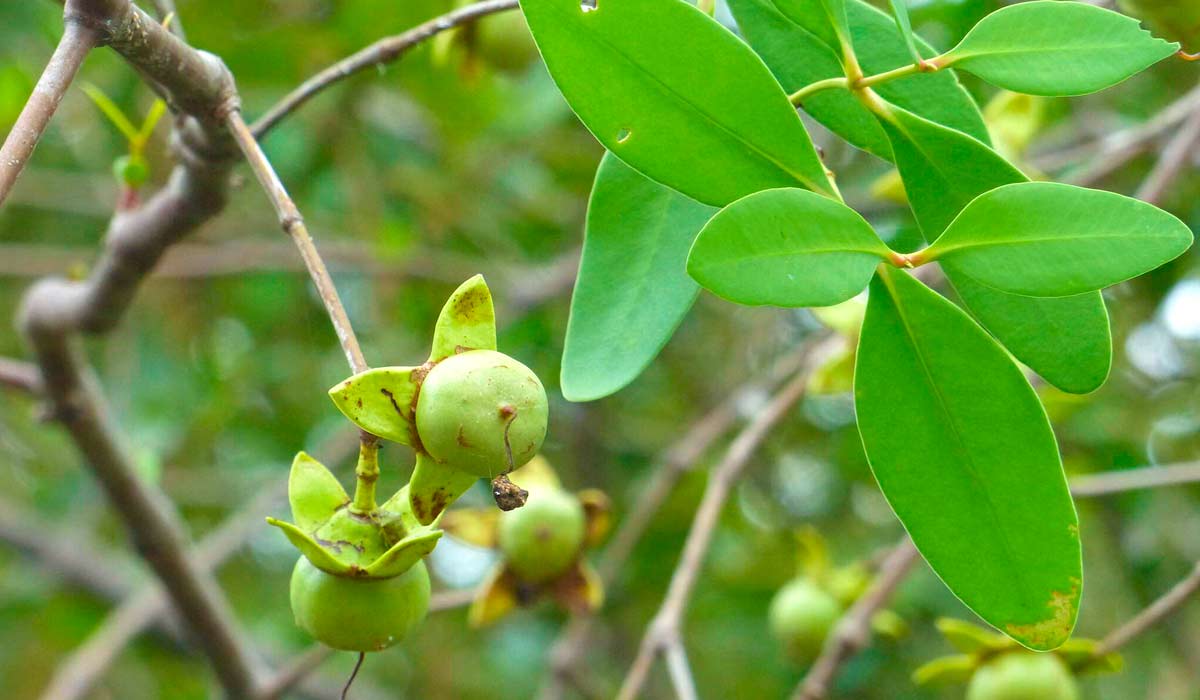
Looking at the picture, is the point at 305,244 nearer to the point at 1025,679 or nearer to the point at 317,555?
the point at 317,555

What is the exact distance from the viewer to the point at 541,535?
4.36 ft

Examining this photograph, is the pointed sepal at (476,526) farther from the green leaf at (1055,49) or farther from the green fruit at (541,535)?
the green leaf at (1055,49)

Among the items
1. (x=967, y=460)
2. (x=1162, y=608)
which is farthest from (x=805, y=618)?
(x=967, y=460)

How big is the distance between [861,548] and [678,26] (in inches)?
65.1

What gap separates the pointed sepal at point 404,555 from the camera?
2.13 ft

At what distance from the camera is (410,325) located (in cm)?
247

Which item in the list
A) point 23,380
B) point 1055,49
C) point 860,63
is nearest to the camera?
point 1055,49

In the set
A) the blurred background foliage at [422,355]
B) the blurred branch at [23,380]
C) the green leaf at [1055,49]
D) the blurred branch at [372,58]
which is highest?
the green leaf at [1055,49]

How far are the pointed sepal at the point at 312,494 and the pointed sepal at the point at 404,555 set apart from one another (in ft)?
0.17

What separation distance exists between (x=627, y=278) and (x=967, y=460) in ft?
0.73

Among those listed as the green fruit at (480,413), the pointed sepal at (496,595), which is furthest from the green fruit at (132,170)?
the pointed sepal at (496,595)

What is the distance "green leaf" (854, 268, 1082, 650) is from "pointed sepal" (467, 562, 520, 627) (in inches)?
28.5

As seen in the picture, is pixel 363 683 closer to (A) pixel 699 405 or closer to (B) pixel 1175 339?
(A) pixel 699 405

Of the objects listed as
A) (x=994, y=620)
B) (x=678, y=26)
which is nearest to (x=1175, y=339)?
(x=994, y=620)
